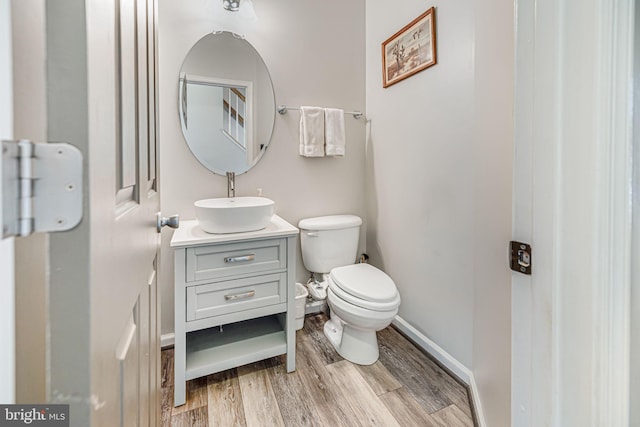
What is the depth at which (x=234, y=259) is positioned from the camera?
1.38 meters

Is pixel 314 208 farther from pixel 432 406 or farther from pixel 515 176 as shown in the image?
pixel 515 176

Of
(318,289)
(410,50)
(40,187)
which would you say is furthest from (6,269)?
(410,50)

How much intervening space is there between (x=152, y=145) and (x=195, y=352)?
1.18 meters

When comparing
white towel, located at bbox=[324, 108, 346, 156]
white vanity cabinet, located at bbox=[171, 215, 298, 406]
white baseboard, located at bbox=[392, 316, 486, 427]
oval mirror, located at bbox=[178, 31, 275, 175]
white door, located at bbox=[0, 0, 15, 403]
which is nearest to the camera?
white door, located at bbox=[0, 0, 15, 403]

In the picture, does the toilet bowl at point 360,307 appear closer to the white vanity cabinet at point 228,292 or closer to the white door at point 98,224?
the white vanity cabinet at point 228,292

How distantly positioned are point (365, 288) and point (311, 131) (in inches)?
43.6

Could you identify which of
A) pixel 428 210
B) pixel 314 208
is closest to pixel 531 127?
pixel 428 210

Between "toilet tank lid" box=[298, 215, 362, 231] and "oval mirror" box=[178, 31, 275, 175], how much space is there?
54 centimetres

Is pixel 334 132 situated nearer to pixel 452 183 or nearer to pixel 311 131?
pixel 311 131

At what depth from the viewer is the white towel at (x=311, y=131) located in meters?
1.94

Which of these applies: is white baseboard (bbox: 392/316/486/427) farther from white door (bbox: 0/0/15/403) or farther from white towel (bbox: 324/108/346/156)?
white door (bbox: 0/0/15/403)

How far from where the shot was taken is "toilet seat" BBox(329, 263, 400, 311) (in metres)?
1.47

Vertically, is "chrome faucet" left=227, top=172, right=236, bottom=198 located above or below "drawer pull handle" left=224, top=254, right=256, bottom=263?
above

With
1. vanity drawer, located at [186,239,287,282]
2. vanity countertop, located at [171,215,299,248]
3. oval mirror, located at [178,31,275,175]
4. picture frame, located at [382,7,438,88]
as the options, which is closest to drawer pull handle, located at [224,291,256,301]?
vanity drawer, located at [186,239,287,282]
